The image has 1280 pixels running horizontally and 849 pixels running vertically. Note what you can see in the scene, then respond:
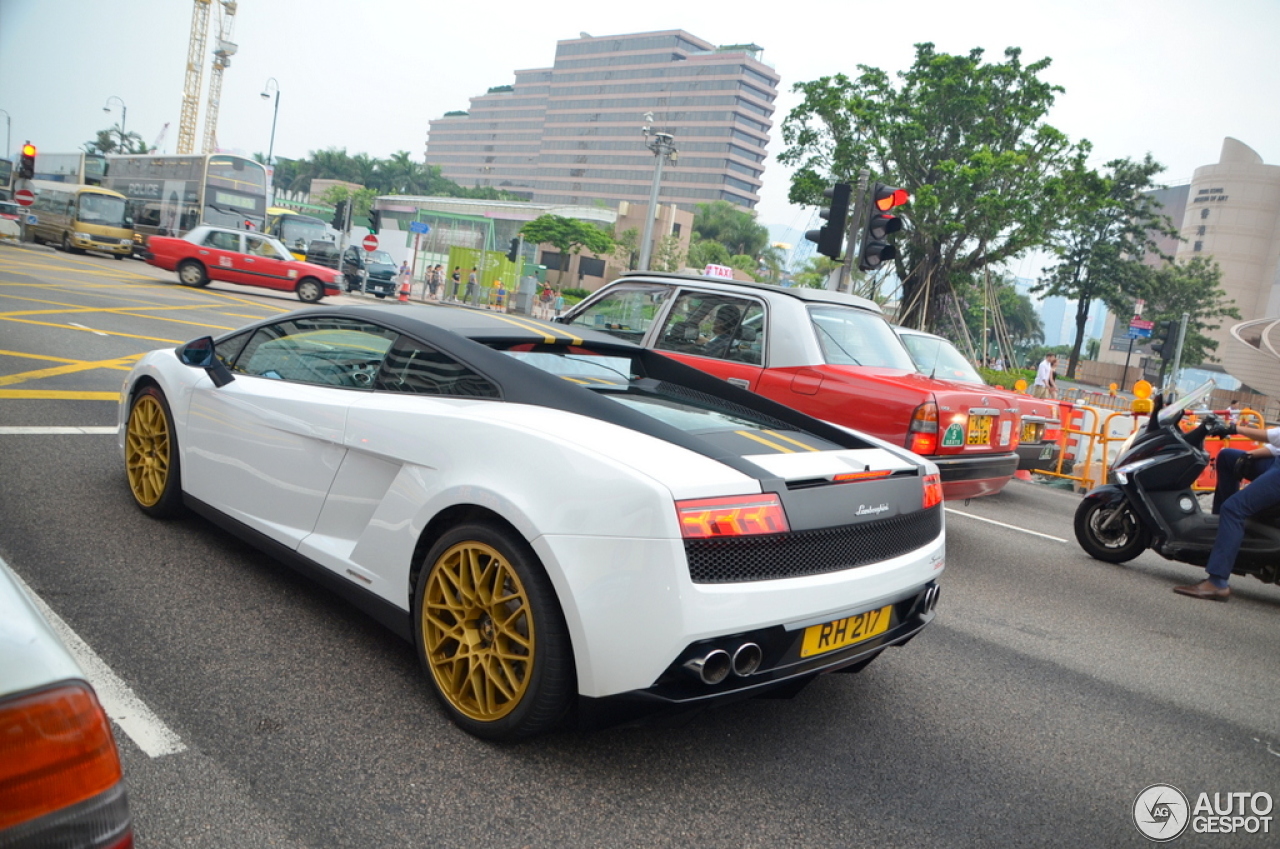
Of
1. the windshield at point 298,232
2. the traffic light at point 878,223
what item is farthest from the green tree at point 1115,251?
the traffic light at point 878,223

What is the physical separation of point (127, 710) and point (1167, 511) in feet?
21.0

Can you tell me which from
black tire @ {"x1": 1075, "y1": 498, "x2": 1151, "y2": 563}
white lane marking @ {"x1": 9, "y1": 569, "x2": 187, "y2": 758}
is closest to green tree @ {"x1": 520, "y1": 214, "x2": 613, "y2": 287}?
black tire @ {"x1": 1075, "y1": 498, "x2": 1151, "y2": 563}

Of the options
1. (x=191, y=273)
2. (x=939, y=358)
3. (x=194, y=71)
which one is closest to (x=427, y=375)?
(x=939, y=358)

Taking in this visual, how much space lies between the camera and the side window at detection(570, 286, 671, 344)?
694 centimetres

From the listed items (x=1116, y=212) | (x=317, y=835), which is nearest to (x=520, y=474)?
(x=317, y=835)

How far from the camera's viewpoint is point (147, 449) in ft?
14.7

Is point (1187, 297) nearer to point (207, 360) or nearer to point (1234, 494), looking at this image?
point (1234, 494)

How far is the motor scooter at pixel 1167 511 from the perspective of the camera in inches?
237

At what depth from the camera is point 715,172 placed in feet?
470

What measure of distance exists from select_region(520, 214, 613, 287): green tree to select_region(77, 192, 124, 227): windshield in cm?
4258

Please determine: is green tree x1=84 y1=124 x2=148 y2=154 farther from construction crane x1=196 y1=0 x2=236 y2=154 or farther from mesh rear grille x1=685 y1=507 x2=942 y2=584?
mesh rear grille x1=685 y1=507 x2=942 y2=584

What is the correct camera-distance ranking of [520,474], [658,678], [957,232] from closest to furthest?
[658,678]
[520,474]
[957,232]

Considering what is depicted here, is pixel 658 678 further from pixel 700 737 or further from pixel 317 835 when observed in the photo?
pixel 317 835

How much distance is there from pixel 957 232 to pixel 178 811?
32.7m
